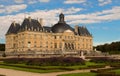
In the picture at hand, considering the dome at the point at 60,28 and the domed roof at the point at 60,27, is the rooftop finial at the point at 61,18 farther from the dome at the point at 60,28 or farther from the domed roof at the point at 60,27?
the dome at the point at 60,28

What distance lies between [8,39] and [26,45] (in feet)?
33.1

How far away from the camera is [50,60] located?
97.6 ft

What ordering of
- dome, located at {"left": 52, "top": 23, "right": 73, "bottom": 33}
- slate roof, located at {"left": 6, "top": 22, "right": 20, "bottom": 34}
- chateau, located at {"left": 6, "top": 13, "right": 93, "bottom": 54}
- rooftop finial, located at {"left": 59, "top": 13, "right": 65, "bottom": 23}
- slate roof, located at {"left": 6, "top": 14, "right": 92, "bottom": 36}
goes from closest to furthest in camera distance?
1. chateau, located at {"left": 6, "top": 13, "right": 93, "bottom": 54}
2. slate roof, located at {"left": 6, "top": 14, "right": 92, "bottom": 36}
3. slate roof, located at {"left": 6, "top": 22, "right": 20, "bottom": 34}
4. dome, located at {"left": 52, "top": 23, "right": 73, "bottom": 33}
5. rooftop finial, located at {"left": 59, "top": 13, "right": 65, "bottom": 23}

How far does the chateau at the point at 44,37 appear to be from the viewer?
63.0m

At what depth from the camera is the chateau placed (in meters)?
63.0

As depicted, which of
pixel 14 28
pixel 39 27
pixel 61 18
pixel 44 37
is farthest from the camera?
pixel 61 18

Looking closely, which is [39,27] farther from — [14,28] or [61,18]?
[61,18]

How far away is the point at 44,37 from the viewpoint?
66562mm

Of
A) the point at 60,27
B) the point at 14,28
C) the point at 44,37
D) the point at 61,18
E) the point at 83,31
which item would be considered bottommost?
the point at 44,37

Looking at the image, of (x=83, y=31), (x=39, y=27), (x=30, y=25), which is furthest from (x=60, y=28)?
(x=83, y=31)

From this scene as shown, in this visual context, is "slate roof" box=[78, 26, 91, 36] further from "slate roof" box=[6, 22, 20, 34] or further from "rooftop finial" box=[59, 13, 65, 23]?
"slate roof" box=[6, 22, 20, 34]

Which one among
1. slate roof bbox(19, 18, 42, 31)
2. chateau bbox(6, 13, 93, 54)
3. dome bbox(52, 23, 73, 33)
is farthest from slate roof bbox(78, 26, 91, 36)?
slate roof bbox(19, 18, 42, 31)

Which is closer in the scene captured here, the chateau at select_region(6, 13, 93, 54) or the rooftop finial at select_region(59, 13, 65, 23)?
the chateau at select_region(6, 13, 93, 54)

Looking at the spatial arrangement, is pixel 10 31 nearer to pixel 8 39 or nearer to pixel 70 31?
pixel 8 39
